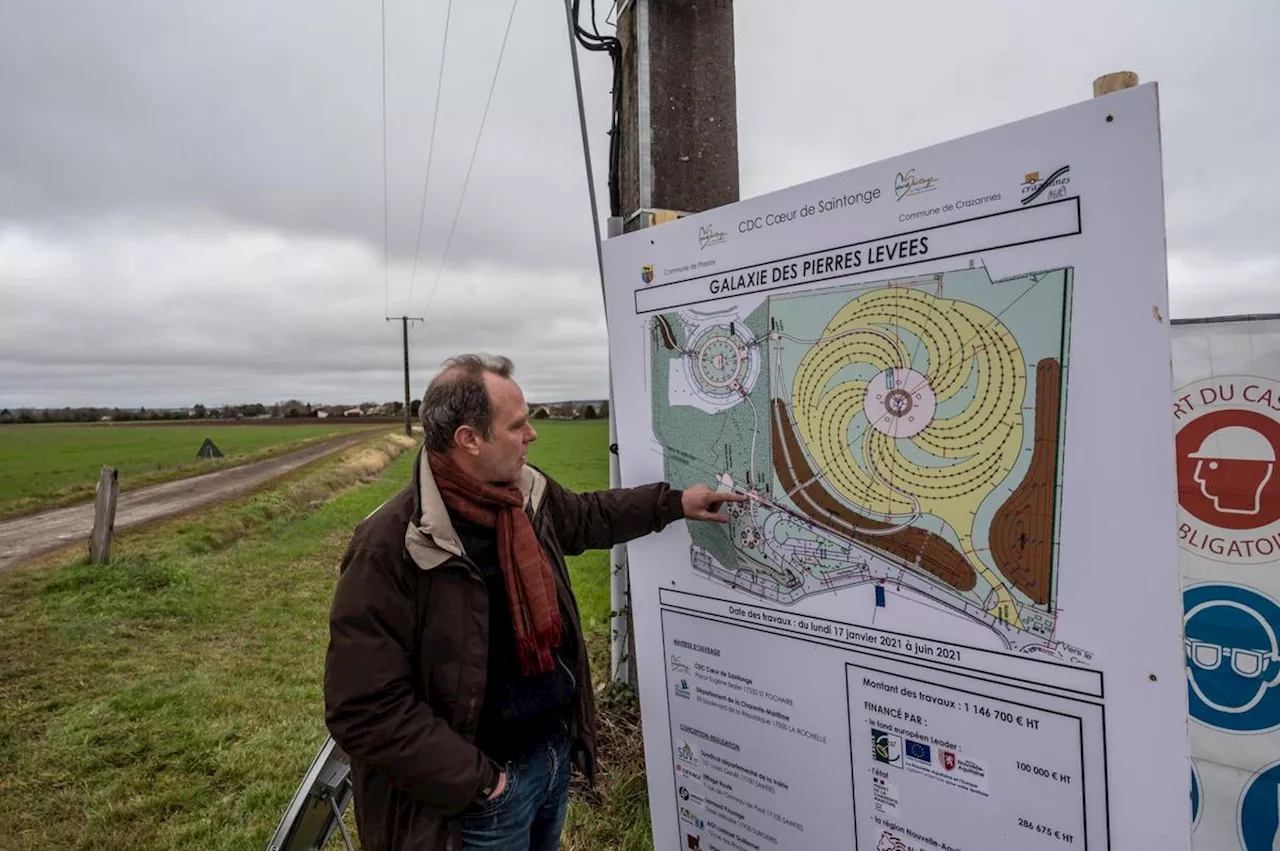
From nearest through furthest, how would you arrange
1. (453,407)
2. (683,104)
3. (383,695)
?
1. (383,695)
2. (453,407)
3. (683,104)

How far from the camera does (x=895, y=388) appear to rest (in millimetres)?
1643

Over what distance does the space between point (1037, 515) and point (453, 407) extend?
1.43m

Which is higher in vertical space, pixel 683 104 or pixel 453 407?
pixel 683 104

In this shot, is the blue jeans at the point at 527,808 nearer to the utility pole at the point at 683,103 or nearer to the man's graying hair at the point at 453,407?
the man's graying hair at the point at 453,407

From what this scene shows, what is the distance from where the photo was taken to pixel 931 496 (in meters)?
1.60

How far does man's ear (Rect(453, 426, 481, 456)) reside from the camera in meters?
1.93

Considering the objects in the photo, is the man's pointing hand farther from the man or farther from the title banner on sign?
the title banner on sign

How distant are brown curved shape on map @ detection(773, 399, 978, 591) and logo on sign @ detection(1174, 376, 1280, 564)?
0.86m

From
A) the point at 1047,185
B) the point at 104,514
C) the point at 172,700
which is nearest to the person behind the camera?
the point at 1047,185

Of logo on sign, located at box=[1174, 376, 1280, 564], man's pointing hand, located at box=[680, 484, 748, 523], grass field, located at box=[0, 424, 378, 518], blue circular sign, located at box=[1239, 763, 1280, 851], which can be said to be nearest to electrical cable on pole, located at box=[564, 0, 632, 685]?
man's pointing hand, located at box=[680, 484, 748, 523]

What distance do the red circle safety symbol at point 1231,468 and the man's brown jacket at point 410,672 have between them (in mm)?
2094

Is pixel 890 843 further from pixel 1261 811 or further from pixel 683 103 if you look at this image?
pixel 683 103

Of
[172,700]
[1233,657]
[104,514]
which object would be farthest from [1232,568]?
[104,514]

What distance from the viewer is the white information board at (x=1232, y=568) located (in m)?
1.98
